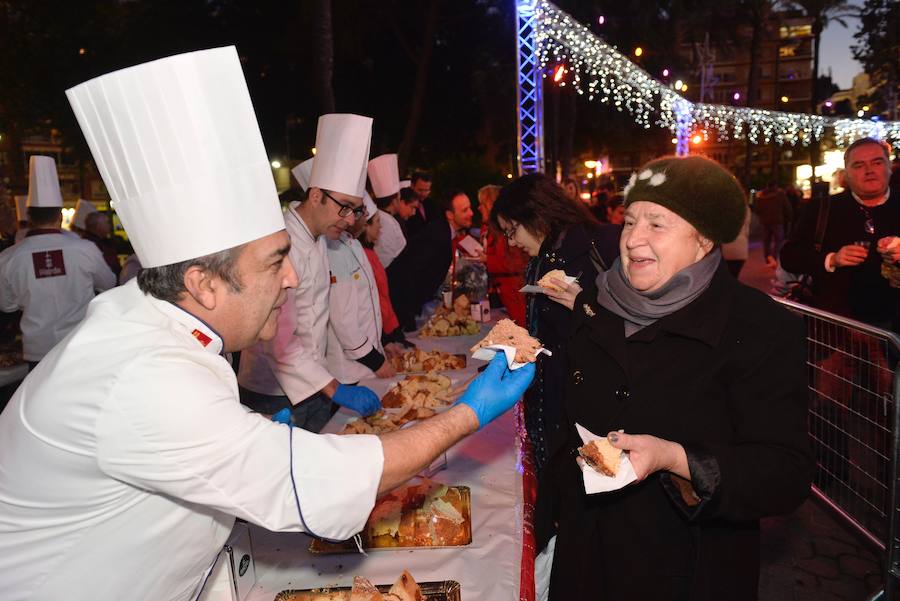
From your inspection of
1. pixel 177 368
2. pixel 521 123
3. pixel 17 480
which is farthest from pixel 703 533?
pixel 521 123

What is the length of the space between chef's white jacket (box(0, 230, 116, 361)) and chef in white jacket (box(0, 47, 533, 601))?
15.7 ft

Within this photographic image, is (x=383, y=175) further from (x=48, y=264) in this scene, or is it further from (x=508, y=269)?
(x=48, y=264)

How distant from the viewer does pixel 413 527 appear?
2.19m

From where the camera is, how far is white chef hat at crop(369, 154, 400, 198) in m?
7.44

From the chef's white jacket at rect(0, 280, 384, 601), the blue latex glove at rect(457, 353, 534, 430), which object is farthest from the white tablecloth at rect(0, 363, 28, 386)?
the blue latex glove at rect(457, 353, 534, 430)

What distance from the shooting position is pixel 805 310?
3.52 m

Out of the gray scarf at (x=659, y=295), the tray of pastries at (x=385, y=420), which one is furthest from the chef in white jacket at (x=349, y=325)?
the gray scarf at (x=659, y=295)

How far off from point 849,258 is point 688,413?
2693 millimetres

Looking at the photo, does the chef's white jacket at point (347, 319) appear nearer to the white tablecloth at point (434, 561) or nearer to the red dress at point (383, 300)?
the red dress at point (383, 300)

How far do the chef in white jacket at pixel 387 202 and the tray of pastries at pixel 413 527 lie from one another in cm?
493

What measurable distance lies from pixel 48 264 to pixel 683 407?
5666 mm

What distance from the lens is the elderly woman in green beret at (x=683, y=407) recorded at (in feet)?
5.83

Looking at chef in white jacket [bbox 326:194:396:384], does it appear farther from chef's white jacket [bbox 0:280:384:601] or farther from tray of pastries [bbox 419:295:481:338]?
chef's white jacket [bbox 0:280:384:601]

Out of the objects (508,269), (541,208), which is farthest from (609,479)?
(508,269)
